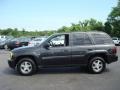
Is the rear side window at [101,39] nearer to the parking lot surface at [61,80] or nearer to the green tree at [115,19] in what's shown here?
the parking lot surface at [61,80]

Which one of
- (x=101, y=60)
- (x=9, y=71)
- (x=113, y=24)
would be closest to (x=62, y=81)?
(x=101, y=60)

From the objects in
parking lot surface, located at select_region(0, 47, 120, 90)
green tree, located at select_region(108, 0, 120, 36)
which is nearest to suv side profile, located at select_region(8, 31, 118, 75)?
parking lot surface, located at select_region(0, 47, 120, 90)

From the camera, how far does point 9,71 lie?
1140 centimetres

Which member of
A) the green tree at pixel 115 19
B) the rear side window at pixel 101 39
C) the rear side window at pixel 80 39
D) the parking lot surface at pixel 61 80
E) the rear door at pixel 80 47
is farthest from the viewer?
the green tree at pixel 115 19

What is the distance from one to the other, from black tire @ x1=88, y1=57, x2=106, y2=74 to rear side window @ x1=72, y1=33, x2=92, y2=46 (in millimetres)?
741

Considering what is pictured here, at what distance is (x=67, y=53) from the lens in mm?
10438

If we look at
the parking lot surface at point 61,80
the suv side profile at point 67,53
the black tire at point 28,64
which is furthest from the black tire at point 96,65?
the black tire at point 28,64

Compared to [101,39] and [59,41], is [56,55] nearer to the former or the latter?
[59,41]

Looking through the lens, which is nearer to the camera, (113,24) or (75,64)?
(75,64)

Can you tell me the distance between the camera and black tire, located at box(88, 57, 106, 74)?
34.8 ft

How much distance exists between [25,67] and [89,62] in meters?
2.64

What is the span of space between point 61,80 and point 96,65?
212cm

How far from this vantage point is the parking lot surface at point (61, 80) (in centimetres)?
810

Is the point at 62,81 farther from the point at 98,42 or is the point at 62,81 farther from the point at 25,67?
the point at 98,42
